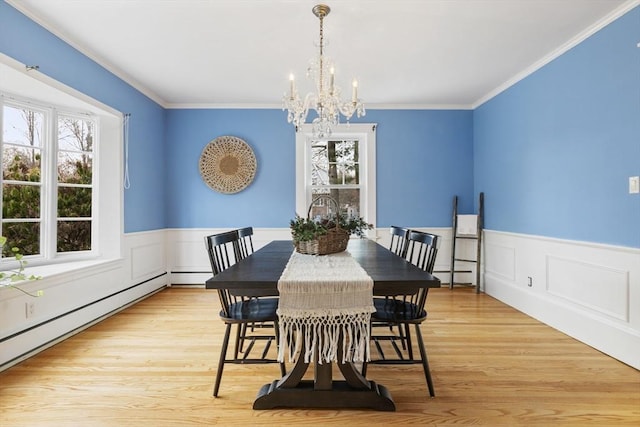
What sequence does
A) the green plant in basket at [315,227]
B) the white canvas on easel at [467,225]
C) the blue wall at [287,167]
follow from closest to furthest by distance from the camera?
the green plant in basket at [315,227] → the white canvas on easel at [467,225] → the blue wall at [287,167]

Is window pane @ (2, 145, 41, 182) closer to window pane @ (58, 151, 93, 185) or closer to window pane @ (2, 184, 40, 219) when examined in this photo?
window pane @ (2, 184, 40, 219)

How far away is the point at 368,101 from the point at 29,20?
3.42 metres

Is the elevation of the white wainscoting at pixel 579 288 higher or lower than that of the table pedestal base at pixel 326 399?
higher

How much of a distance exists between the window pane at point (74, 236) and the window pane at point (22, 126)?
2.50 ft

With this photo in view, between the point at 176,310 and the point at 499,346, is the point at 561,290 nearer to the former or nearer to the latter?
the point at 499,346

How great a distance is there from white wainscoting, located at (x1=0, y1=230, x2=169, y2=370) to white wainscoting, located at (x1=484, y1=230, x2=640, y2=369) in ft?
13.7

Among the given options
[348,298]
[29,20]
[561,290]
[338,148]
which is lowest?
[561,290]

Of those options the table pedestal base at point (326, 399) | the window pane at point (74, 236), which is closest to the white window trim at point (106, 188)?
the window pane at point (74, 236)

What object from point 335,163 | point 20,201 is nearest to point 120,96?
point 20,201

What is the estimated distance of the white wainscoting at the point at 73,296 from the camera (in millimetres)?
2363

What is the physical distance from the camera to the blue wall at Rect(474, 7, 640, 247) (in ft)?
8.00

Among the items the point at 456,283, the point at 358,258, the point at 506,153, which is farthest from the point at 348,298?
the point at 456,283

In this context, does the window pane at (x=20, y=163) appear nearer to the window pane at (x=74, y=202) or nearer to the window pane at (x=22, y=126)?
the window pane at (x=22, y=126)

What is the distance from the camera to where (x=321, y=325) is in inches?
64.4
